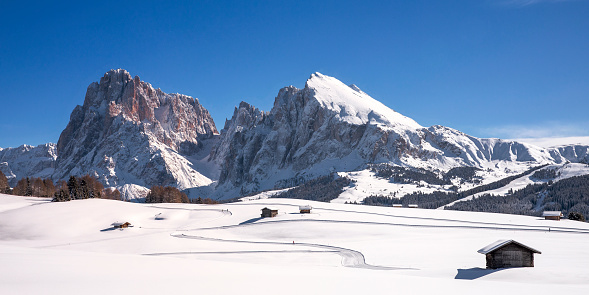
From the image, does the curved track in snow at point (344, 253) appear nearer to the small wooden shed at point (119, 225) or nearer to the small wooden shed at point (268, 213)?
the small wooden shed at point (119, 225)

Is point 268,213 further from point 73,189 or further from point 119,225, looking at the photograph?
point 73,189

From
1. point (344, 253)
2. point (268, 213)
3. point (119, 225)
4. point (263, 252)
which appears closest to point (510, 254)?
point (344, 253)

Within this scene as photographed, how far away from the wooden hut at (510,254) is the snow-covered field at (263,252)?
1354 mm

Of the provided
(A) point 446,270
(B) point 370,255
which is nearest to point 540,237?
(B) point 370,255

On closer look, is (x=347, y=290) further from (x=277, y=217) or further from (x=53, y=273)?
(x=277, y=217)

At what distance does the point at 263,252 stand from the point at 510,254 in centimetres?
3322

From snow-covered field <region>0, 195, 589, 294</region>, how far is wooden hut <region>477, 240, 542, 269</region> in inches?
53.3

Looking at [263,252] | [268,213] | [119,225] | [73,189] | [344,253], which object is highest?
[73,189]

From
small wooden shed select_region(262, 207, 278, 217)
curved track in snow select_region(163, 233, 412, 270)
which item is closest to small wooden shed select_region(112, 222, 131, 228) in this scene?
curved track in snow select_region(163, 233, 412, 270)

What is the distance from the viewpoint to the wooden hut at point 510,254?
39188 mm

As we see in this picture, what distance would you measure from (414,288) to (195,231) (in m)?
71.2

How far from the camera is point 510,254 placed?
39.6m

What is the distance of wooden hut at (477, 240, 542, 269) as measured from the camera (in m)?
39.2

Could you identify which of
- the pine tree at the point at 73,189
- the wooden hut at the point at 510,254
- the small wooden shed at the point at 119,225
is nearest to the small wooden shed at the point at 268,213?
the small wooden shed at the point at 119,225
